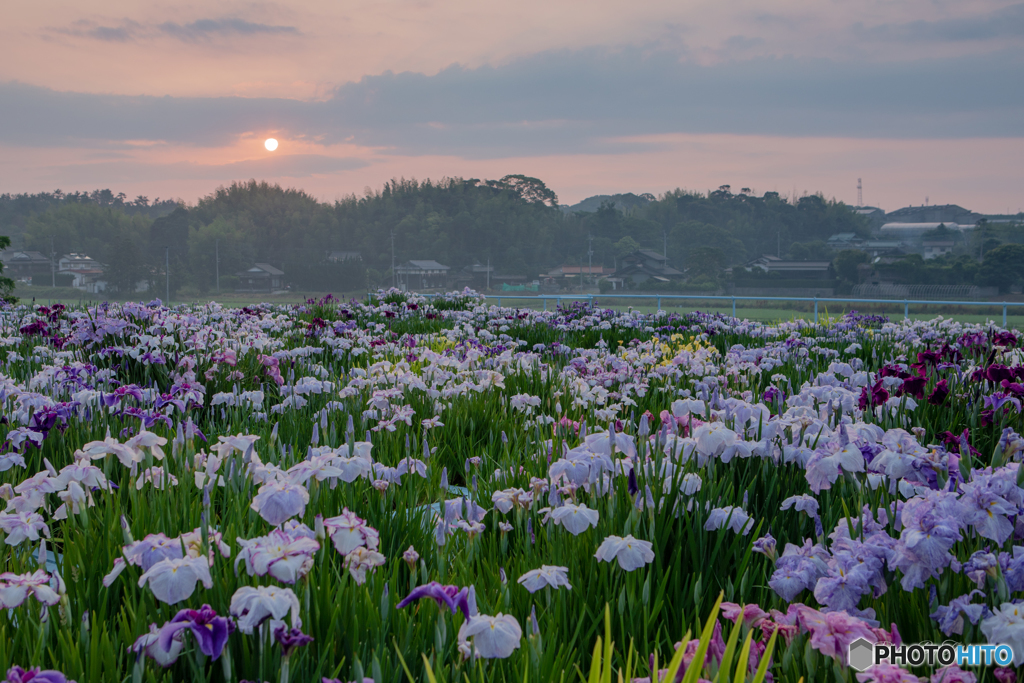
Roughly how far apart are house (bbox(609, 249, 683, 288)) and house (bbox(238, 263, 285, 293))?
60941 millimetres

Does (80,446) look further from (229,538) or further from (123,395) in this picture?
(229,538)

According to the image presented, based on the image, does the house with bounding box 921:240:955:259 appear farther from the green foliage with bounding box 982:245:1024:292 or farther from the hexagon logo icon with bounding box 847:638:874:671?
the hexagon logo icon with bounding box 847:638:874:671

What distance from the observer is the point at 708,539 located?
7.68 feet

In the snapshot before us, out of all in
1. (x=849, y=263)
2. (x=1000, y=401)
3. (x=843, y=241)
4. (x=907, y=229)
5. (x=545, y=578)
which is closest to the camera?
(x=545, y=578)

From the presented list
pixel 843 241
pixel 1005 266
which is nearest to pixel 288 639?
pixel 1005 266

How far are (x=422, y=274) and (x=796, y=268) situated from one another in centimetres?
6443

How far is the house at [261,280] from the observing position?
115 metres

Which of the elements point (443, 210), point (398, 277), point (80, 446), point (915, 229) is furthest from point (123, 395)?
point (915, 229)

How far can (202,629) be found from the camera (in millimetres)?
1310

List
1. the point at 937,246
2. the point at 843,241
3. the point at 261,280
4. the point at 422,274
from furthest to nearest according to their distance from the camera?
1. the point at 843,241
2. the point at 937,246
3. the point at 422,274
4. the point at 261,280

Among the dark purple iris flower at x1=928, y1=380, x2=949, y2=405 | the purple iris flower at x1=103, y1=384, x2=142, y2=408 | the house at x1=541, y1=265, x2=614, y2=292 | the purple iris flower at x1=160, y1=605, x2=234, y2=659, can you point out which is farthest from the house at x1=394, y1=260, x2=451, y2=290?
the purple iris flower at x1=160, y1=605, x2=234, y2=659

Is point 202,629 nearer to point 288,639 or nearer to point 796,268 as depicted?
point 288,639

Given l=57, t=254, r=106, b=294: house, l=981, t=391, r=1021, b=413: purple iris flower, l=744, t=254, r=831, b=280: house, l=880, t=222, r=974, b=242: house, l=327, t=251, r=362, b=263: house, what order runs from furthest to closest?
1. l=880, t=222, r=974, b=242: house
2. l=327, t=251, r=362, b=263: house
3. l=57, t=254, r=106, b=294: house
4. l=744, t=254, r=831, b=280: house
5. l=981, t=391, r=1021, b=413: purple iris flower

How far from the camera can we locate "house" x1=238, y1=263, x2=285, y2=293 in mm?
115062
